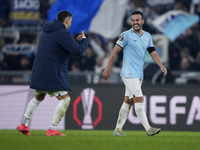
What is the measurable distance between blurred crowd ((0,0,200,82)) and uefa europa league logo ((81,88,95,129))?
2541mm

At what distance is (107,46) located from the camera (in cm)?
1559

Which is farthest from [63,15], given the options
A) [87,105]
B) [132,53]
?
[87,105]

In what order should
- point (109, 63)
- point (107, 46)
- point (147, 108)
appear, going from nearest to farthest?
point (109, 63) < point (147, 108) < point (107, 46)

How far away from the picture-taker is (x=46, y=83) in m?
8.13

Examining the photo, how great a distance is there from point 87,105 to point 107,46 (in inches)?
156

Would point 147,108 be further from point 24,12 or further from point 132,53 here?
point 24,12

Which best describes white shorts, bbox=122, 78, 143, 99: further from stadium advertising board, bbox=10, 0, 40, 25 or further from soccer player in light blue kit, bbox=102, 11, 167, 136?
stadium advertising board, bbox=10, 0, 40, 25

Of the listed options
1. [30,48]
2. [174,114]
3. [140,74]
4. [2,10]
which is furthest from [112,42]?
[140,74]

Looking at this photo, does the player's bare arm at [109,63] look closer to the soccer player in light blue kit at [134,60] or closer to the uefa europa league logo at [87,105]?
the soccer player in light blue kit at [134,60]

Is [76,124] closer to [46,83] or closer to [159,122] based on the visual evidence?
[159,122]

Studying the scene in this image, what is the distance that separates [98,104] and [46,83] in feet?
13.0

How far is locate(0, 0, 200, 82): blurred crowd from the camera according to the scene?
1496 centimetres

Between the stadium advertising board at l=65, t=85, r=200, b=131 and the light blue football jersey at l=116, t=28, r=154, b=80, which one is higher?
the light blue football jersey at l=116, t=28, r=154, b=80

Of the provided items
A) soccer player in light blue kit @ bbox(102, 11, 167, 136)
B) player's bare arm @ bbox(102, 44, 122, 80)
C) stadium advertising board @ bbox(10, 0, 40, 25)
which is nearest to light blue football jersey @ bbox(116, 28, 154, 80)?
soccer player in light blue kit @ bbox(102, 11, 167, 136)
